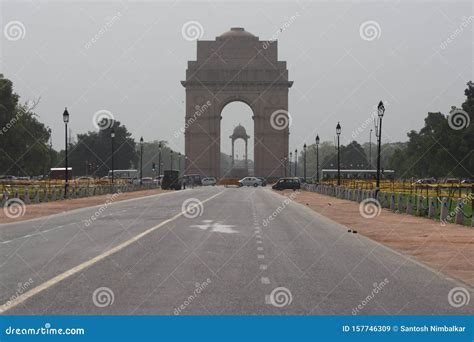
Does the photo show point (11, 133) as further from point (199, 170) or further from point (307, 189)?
point (199, 170)

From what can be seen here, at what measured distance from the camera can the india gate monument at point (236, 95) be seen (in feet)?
463

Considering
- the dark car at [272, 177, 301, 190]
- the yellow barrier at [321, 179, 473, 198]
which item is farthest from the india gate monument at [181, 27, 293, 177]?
the yellow barrier at [321, 179, 473, 198]

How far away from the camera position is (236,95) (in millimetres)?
141125

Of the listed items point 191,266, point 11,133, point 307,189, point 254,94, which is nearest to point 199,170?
point 254,94

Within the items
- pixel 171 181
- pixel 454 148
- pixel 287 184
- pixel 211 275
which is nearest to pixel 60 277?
pixel 211 275

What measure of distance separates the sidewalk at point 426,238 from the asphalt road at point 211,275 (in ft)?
1.83

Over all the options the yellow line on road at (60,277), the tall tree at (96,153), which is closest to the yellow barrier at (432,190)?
the yellow line on road at (60,277)

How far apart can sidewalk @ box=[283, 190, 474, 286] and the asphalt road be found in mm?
558

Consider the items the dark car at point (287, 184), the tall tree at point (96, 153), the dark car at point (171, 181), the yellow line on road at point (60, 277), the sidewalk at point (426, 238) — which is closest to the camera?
the yellow line on road at point (60, 277)

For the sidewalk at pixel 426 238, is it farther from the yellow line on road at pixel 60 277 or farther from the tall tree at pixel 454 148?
the tall tree at pixel 454 148

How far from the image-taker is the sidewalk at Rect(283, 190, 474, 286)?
1538 centimetres

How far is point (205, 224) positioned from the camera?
87.0ft

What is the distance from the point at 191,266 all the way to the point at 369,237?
31.5 ft

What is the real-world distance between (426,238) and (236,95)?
394 ft
